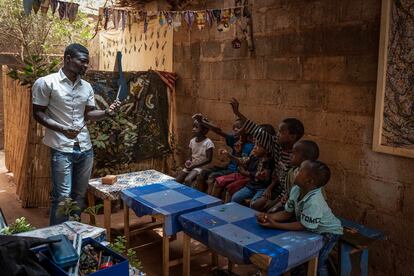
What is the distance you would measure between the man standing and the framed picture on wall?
2.85 meters

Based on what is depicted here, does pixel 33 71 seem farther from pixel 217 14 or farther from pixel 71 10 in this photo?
pixel 217 14

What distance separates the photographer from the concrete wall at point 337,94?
3.59m

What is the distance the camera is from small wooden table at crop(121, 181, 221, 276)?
3328 mm

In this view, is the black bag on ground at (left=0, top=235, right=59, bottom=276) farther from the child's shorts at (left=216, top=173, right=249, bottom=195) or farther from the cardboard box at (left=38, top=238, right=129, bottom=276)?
the child's shorts at (left=216, top=173, right=249, bottom=195)

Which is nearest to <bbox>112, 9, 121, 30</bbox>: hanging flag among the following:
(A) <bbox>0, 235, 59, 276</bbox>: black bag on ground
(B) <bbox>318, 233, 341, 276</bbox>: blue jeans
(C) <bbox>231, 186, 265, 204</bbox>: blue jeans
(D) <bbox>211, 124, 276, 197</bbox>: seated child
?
(D) <bbox>211, 124, 276, 197</bbox>: seated child

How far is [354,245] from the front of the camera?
10.2 feet

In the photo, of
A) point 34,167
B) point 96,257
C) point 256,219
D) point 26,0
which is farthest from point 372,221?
point 34,167

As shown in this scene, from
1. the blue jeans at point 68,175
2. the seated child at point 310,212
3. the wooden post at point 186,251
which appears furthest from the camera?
the blue jeans at point 68,175

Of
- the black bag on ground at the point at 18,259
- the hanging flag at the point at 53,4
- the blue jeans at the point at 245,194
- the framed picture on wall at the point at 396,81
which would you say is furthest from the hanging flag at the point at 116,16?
the black bag on ground at the point at 18,259

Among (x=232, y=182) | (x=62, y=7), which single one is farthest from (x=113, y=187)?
(x=62, y=7)

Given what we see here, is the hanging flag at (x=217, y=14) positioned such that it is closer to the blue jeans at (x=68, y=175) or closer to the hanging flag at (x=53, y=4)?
the hanging flag at (x=53, y=4)

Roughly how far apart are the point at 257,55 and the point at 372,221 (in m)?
2.50

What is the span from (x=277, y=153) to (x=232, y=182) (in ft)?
2.63

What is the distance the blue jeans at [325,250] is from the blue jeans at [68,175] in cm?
240
